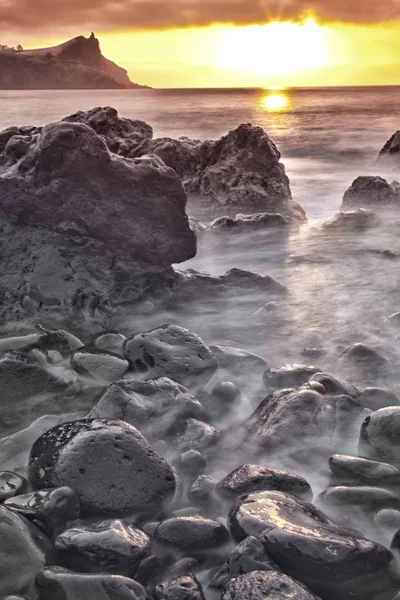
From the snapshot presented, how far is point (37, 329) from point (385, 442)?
110 inches

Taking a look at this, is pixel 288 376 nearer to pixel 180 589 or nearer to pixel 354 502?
pixel 354 502

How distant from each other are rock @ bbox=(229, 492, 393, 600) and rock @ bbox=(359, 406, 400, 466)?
0.76 m

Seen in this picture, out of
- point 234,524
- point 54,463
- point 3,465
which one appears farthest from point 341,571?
point 3,465

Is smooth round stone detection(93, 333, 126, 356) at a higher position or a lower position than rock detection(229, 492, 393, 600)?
higher

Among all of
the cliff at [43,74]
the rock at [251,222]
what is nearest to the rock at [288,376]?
the rock at [251,222]

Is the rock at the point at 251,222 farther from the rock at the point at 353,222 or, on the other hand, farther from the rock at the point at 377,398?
the rock at the point at 377,398

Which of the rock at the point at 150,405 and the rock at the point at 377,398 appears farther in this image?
the rock at the point at 377,398

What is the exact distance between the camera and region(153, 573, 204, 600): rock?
2.17 m

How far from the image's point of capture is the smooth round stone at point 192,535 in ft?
8.20

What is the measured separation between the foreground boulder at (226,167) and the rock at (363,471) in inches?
272

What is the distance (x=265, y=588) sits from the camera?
80.6 inches

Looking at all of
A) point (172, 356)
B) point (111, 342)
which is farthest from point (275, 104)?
point (172, 356)

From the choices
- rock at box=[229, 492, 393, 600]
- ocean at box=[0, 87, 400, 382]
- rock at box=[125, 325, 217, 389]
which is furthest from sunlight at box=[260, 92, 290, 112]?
rock at box=[229, 492, 393, 600]

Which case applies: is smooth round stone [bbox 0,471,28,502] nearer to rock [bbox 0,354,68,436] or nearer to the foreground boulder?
rock [bbox 0,354,68,436]
